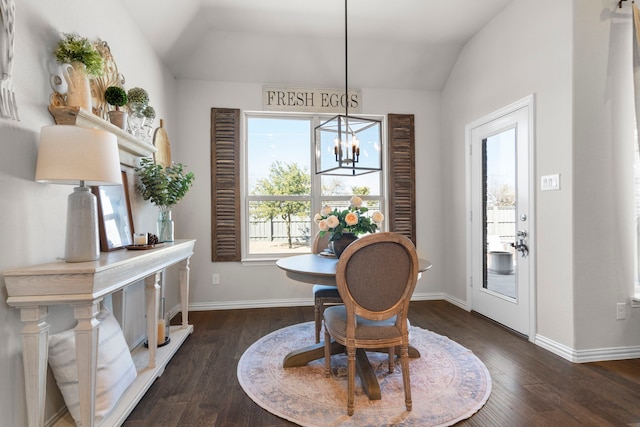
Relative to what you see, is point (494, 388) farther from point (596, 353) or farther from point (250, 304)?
point (250, 304)

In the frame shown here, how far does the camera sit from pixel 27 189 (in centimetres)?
147

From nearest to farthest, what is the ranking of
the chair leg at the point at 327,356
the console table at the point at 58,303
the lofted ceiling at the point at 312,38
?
1. the console table at the point at 58,303
2. the chair leg at the point at 327,356
3. the lofted ceiling at the point at 312,38

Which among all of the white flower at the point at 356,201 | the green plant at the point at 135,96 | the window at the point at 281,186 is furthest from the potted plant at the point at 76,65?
the window at the point at 281,186

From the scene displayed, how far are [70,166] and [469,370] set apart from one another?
2641 mm

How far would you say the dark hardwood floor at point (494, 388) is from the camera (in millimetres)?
1721

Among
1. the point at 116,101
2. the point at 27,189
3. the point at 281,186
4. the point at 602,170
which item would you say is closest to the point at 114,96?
the point at 116,101

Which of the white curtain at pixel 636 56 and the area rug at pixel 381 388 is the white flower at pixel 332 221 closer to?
the area rug at pixel 381 388

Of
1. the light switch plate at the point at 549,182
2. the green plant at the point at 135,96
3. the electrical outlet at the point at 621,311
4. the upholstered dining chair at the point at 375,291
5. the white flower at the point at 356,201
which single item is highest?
the green plant at the point at 135,96

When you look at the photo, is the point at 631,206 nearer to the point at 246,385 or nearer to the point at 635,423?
the point at 635,423

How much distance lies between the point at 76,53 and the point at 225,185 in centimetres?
218

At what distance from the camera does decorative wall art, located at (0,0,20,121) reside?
1308mm

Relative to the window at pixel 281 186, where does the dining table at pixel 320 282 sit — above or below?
below

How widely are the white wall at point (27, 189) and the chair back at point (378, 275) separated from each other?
57.3 inches

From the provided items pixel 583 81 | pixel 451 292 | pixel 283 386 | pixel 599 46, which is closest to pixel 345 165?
pixel 283 386
